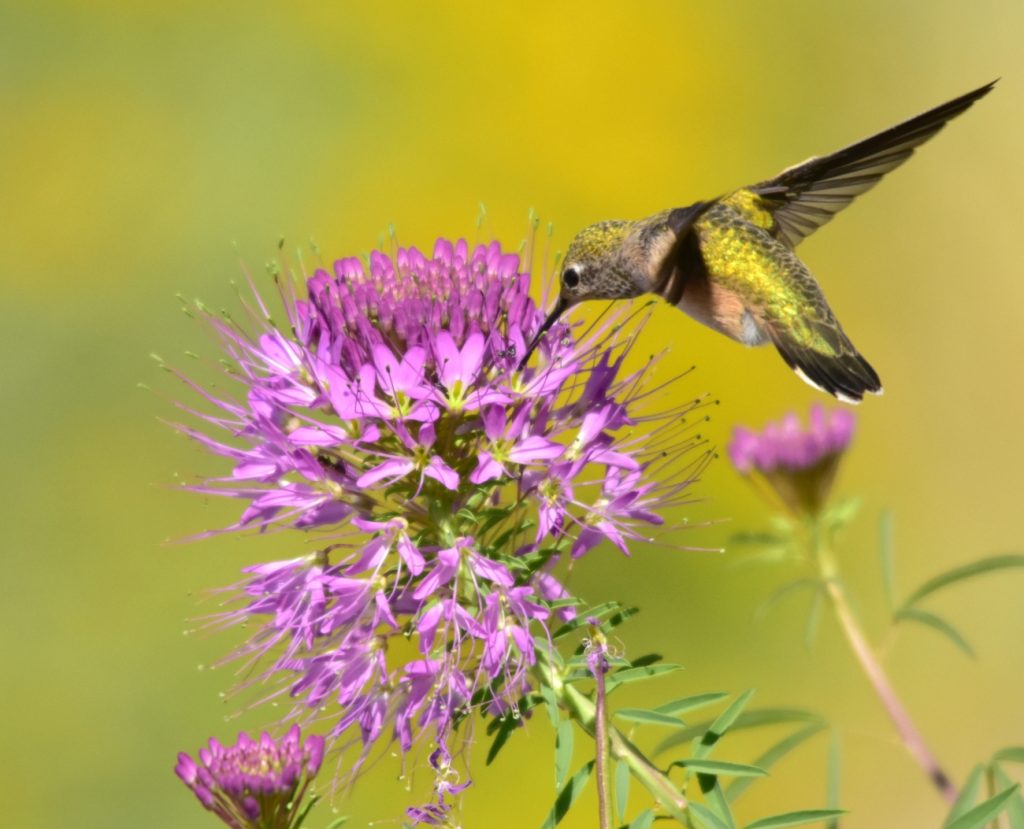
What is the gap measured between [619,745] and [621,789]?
0.06 metres

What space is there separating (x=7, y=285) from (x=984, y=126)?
18.1 feet

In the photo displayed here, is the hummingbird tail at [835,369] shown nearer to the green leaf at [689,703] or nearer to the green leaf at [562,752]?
the green leaf at [689,703]

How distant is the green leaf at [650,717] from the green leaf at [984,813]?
0.38m

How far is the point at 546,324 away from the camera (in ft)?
6.57

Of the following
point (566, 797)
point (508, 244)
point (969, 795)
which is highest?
point (508, 244)

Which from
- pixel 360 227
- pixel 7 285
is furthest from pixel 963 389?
pixel 7 285

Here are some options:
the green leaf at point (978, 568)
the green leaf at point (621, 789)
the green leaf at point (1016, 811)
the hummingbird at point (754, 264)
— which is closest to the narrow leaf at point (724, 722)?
the green leaf at point (621, 789)

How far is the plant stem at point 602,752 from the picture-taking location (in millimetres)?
1380

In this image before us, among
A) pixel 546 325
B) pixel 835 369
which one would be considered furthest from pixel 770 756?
pixel 546 325

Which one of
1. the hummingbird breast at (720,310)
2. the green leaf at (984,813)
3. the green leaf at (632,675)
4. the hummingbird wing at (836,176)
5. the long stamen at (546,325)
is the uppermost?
the hummingbird wing at (836,176)

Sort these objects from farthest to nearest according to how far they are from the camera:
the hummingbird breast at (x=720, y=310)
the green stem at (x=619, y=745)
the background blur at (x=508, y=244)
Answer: the background blur at (x=508, y=244) → the hummingbird breast at (x=720, y=310) → the green stem at (x=619, y=745)

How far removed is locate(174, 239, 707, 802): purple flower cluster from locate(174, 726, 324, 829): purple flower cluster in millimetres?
128

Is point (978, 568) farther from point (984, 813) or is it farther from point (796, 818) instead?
point (796, 818)

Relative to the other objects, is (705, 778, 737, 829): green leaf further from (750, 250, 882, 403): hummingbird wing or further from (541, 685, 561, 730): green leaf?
(750, 250, 882, 403): hummingbird wing
